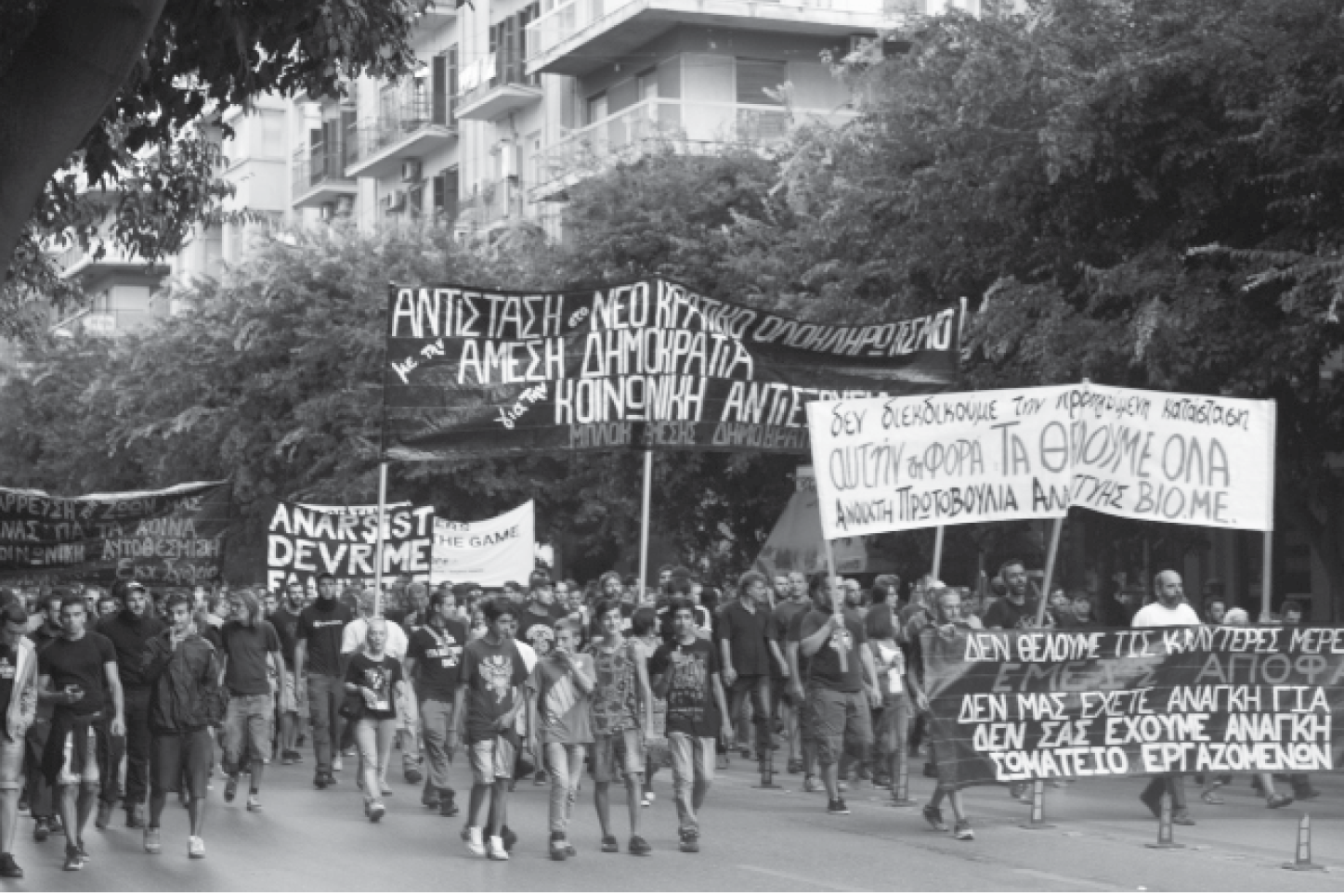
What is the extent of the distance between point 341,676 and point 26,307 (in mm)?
8023

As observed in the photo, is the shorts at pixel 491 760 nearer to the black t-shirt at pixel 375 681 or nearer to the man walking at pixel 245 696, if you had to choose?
the black t-shirt at pixel 375 681

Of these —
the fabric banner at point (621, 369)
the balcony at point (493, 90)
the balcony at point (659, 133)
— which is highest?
the balcony at point (493, 90)

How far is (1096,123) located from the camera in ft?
67.3

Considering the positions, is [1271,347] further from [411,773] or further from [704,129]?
[704,129]

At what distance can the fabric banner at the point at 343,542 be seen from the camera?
23.1 m

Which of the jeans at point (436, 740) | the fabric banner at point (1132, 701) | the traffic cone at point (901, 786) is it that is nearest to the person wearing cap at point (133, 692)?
the jeans at point (436, 740)

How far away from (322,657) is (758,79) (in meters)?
24.7

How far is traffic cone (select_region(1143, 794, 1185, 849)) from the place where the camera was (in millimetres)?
13469

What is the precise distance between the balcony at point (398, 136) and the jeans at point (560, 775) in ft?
123

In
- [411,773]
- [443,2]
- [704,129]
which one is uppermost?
[443,2]

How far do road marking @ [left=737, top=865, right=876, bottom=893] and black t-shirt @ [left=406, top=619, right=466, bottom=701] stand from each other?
4.35 metres

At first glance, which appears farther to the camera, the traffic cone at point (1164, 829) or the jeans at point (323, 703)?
the jeans at point (323, 703)

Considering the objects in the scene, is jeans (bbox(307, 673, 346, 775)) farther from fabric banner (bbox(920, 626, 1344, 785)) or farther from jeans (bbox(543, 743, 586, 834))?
fabric banner (bbox(920, 626, 1344, 785))

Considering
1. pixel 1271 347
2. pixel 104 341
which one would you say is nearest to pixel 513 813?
pixel 1271 347
